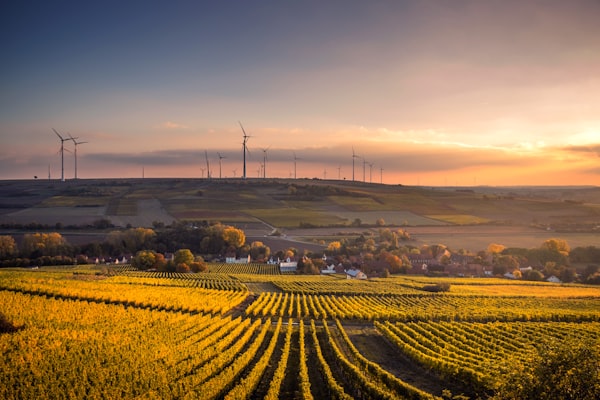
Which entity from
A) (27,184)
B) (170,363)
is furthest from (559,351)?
(27,184)

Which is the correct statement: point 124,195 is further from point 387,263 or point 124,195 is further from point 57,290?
point 57,290

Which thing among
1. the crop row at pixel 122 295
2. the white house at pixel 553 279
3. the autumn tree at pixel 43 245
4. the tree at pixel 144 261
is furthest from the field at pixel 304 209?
→ the crop row at pixel 122 295

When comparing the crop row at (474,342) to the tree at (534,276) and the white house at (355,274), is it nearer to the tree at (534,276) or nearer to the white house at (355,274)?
the white house at (355,274)

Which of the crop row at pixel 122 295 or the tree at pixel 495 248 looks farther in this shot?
the tree at pixel 495 248

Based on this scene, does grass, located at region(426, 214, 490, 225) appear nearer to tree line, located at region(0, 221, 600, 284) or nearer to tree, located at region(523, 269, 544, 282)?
tree line, located at region(0, 221, 600, 284)

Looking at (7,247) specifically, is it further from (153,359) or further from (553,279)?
(553,279)

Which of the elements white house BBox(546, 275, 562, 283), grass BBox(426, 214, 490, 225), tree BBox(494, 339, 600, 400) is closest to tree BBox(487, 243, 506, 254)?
white house BBox(546, 275, 562, 283)
